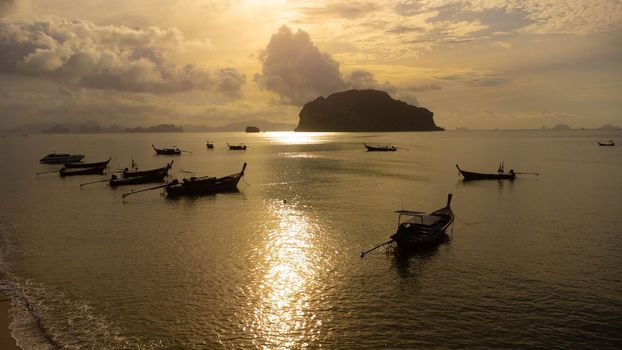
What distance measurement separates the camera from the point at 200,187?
2462 inches

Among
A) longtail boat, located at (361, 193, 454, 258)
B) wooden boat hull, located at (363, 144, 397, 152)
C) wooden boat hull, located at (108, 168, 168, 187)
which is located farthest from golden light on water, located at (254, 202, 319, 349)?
wooden boat hull, located at (363, 144, 397, 152)

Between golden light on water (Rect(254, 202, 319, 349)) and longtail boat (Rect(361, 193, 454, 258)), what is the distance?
5.38 metres

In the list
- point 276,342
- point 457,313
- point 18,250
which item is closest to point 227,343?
point 276,342

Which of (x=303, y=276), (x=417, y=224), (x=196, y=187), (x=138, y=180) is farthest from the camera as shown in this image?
(x=138, y=180)

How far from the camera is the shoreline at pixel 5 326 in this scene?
19.7m

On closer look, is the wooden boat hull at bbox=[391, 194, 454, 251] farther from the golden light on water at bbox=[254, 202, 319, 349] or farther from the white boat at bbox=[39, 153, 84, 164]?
the white boat at bbox=[39, 153, 84, 164]

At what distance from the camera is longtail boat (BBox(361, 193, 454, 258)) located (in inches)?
1305

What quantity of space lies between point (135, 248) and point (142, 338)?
15.8 metres

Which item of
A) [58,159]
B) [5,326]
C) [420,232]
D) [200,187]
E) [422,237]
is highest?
[58,159]

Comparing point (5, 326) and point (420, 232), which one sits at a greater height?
point (420, 232)

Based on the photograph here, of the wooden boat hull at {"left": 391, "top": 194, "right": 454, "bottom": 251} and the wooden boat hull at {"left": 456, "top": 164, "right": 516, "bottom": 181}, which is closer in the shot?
the wooden boat hull at {"left": 391, "top": 194, "right": 454, "bottom": 251}

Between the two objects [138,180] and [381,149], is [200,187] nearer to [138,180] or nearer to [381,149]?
[138,180]

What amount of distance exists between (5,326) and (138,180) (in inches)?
2072

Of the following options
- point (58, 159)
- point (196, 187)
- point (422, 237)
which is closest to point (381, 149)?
point (58, 159)
